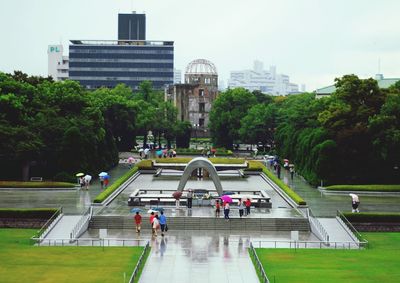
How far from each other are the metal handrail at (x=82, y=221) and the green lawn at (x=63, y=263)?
2.43 m

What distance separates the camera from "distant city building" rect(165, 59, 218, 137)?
14025 centimetres

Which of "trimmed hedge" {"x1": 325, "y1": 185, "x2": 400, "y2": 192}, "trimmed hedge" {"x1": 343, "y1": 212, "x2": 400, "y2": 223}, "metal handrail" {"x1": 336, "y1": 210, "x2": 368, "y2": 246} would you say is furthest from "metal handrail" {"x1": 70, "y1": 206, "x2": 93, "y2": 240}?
"trimmed hedge" {"x1": 325, "y1": 185, "x2": 400, "y2": 192}

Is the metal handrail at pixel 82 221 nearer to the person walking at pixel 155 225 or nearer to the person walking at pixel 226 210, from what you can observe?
the person walking at pixel 155 225

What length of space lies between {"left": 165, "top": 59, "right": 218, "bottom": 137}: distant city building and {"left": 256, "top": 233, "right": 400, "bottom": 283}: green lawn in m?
101

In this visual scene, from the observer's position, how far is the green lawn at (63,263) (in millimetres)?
31547

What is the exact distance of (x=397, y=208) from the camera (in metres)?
52.1

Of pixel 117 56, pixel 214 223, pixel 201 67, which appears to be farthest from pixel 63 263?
pixel 117 56

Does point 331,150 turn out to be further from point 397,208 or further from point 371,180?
point 397,208

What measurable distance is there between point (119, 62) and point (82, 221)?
151111 mm

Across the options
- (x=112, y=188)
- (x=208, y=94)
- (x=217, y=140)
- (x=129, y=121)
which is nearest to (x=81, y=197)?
(x=112, y=188)

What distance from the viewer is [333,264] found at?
114 feet

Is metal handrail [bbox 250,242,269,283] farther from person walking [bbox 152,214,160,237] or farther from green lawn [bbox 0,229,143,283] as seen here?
person walking [bbox 152,214,160,237]

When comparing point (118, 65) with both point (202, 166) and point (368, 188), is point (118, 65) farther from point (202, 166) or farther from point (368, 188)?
point (202, 166)

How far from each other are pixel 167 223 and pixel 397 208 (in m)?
16.2
